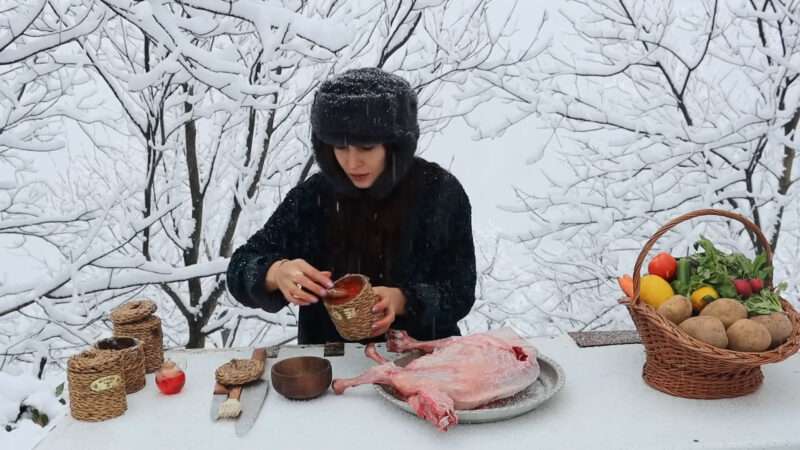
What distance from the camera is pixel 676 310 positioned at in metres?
1.80

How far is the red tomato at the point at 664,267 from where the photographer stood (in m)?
1.96

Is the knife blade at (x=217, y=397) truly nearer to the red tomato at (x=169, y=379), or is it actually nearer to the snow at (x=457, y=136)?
the red tomato at (x=169, y=379)

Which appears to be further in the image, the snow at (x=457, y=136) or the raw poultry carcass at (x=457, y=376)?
the snow at (x=457, y=136)

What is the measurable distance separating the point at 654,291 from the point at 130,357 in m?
1.47

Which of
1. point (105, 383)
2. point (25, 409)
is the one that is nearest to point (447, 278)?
point (105, 383)

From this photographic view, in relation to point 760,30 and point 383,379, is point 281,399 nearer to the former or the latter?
point 383,379

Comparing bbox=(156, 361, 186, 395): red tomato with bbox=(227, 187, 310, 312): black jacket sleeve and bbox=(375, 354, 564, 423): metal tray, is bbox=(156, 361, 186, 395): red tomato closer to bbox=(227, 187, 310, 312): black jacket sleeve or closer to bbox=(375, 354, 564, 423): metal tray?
bbox=(227, 187, 310, 312): black jacket sleeve

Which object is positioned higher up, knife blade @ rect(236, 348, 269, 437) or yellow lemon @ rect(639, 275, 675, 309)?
yellow lemon @ rect(639, 275, 675, 309)

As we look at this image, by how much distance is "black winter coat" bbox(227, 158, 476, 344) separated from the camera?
7.73ft

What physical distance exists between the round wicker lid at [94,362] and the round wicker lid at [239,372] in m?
0.27

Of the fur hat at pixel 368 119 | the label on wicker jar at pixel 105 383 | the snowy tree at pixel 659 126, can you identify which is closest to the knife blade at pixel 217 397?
the label on wicker jar at pixel 105 383

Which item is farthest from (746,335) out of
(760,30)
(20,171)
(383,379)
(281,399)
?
(20,171)

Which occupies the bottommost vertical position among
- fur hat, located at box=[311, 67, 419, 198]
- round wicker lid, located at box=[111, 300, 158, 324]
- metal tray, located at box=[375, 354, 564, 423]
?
metal tray, located at box=[375, 354, 564, 423]

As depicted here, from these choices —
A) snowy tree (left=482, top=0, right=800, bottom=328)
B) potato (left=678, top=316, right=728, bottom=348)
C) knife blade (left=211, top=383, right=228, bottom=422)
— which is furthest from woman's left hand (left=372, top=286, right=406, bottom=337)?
snowy tree (left=482, top=0, right=800, bottom=328)
